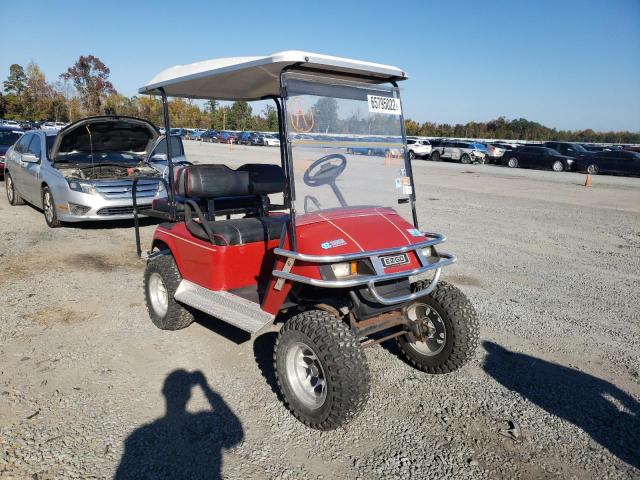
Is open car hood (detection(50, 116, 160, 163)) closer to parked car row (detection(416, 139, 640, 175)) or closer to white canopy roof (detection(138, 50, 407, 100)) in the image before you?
white canopy roof (detection(138, 50, 407, 100))

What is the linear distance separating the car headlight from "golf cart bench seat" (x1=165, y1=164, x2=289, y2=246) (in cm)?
399

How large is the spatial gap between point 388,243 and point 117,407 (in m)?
2.13

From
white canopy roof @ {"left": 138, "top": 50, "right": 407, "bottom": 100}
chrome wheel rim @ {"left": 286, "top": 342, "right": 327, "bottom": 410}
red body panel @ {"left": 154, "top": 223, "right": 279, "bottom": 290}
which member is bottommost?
chrome wheel rim @ {"left": 286, "top": 342, "right": 327, "bottom": 410}

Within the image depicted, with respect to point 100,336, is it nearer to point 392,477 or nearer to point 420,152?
point 392,477

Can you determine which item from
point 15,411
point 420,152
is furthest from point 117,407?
point 420,152

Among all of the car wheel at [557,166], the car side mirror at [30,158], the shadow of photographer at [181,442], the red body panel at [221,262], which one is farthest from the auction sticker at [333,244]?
the car wheel at [557,166]

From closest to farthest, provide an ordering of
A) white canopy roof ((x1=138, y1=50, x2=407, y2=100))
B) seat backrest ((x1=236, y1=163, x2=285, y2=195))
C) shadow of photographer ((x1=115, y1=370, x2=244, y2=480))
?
shadow of photographer ((x1=115, y1=370, x2=244, y2=480))
white canopy roof ((x1=138, y1=50, x2=407, y2=100))
seat backrest ((x1=236, y1=163, x2=285, y2=195))

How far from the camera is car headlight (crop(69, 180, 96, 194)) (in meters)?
8.03

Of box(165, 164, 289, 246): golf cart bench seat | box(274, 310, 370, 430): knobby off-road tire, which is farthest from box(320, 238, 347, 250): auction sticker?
box(165, 164, 289, 246): golf cart bench seat

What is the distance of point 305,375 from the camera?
329cm

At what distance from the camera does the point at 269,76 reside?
3922mm

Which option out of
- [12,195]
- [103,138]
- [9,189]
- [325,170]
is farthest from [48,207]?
[325,170]

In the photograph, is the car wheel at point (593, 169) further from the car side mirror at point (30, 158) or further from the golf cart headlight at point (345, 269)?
the golf cart headlight at point (345, 269)

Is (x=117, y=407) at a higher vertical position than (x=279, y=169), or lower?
lower
